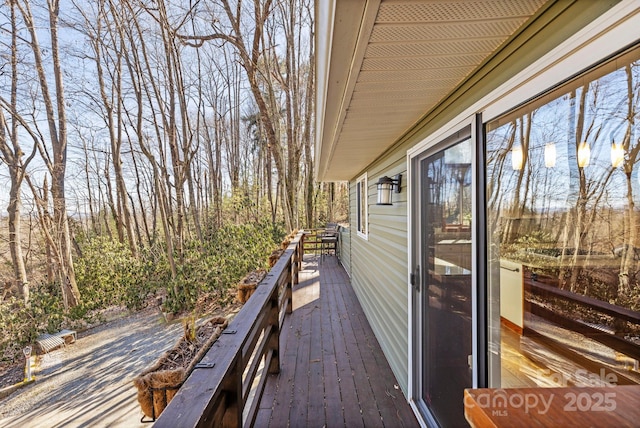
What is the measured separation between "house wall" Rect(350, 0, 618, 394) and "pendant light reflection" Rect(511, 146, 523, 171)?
274 millimetres

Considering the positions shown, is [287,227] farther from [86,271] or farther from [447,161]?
[447,161]

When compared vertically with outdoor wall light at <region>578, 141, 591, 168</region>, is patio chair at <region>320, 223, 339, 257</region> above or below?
Answer: below

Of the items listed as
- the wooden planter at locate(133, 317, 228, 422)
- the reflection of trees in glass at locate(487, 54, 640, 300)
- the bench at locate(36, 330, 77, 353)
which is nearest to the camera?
the reflection of trees in glass at locate(487, 54, 640, 300)

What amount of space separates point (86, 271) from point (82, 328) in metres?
1.59

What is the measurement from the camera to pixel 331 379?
8.52 ft

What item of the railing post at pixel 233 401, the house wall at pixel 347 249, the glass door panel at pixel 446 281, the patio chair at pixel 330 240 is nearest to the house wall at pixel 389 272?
the glass door panel at pixel 446 281

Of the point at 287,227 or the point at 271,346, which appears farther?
the point at 287,227

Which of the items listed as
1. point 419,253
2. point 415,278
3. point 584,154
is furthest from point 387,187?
point 584,154

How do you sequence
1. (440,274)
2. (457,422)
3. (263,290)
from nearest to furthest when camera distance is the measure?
(457,422) → (440,274) → (263,290)

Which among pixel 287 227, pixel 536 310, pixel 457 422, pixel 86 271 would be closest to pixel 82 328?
pixel 86 271

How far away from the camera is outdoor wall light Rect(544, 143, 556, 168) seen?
0.95 metres

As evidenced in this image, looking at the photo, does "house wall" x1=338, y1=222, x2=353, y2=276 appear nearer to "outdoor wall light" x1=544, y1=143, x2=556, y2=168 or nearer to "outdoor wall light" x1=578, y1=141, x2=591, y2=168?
"outdoor wall light" x1=544, y1=143, x2=556, y2=168

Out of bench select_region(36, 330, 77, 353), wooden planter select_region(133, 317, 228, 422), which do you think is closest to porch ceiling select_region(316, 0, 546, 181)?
wooden planter select_region(133, 317, 228, 422)

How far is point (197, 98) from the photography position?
1205 centimetres
